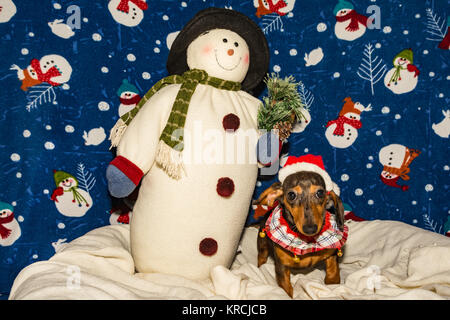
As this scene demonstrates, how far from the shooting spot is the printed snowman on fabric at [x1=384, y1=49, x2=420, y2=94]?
1436mm

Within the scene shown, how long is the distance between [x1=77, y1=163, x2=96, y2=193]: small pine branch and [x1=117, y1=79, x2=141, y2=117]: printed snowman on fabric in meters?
0.27

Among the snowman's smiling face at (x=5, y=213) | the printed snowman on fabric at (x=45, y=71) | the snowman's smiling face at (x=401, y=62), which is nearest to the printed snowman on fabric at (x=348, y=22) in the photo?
the snowman's smiling face at (x=401, y=62)

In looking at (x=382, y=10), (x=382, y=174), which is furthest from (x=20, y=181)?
(x=382, y=10)

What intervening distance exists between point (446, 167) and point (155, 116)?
4.07ft

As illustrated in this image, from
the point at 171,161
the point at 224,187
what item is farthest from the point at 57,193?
the point at 224,187

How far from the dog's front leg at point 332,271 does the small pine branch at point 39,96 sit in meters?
1.15

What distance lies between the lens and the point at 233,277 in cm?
100

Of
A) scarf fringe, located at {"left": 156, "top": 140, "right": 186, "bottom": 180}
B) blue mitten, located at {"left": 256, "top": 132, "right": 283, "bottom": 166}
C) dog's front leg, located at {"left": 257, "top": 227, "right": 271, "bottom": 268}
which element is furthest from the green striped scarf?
dog's front leg, located at {"left": 257, "top": 227, "right": 271, "bottom": 268}

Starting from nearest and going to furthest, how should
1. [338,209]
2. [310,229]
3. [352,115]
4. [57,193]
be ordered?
[310,229]
[338,209]
[57,193]
[352,115]

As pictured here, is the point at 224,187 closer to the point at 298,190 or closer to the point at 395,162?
the point at 298,190

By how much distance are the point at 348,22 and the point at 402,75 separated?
1.03 feet

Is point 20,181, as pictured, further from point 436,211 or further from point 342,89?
point 436,211

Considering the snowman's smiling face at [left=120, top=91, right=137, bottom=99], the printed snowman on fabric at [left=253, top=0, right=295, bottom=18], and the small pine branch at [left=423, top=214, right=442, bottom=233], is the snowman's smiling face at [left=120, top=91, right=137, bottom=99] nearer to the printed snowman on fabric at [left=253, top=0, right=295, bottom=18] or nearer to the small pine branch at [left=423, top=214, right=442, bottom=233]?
the printed snowman on fabric at [left=253, top=0, right=295, bottom=18]
